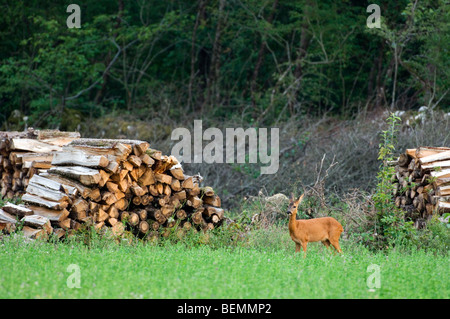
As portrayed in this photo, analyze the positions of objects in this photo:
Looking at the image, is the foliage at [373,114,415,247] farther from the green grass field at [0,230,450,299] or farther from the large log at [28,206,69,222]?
the large log at [28,206,69,222]

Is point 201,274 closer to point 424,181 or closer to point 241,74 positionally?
point 424,181

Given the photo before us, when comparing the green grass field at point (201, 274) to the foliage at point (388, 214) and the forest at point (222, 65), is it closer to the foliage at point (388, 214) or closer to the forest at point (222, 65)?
the foliage at point (388, 214)

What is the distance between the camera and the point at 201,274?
6215mm

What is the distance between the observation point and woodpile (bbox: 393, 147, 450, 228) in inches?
384

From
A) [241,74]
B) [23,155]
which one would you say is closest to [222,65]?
[241,74]

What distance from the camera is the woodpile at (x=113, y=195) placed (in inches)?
335

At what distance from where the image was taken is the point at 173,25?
23328 millimetres

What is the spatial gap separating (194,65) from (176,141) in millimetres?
7585

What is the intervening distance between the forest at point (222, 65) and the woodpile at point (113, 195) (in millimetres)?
7136

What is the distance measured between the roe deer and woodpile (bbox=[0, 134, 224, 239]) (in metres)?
1.84

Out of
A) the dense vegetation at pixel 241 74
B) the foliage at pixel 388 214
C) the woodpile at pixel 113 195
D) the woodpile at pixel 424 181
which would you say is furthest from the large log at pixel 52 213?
the dense vegetation at pixel 241 74
